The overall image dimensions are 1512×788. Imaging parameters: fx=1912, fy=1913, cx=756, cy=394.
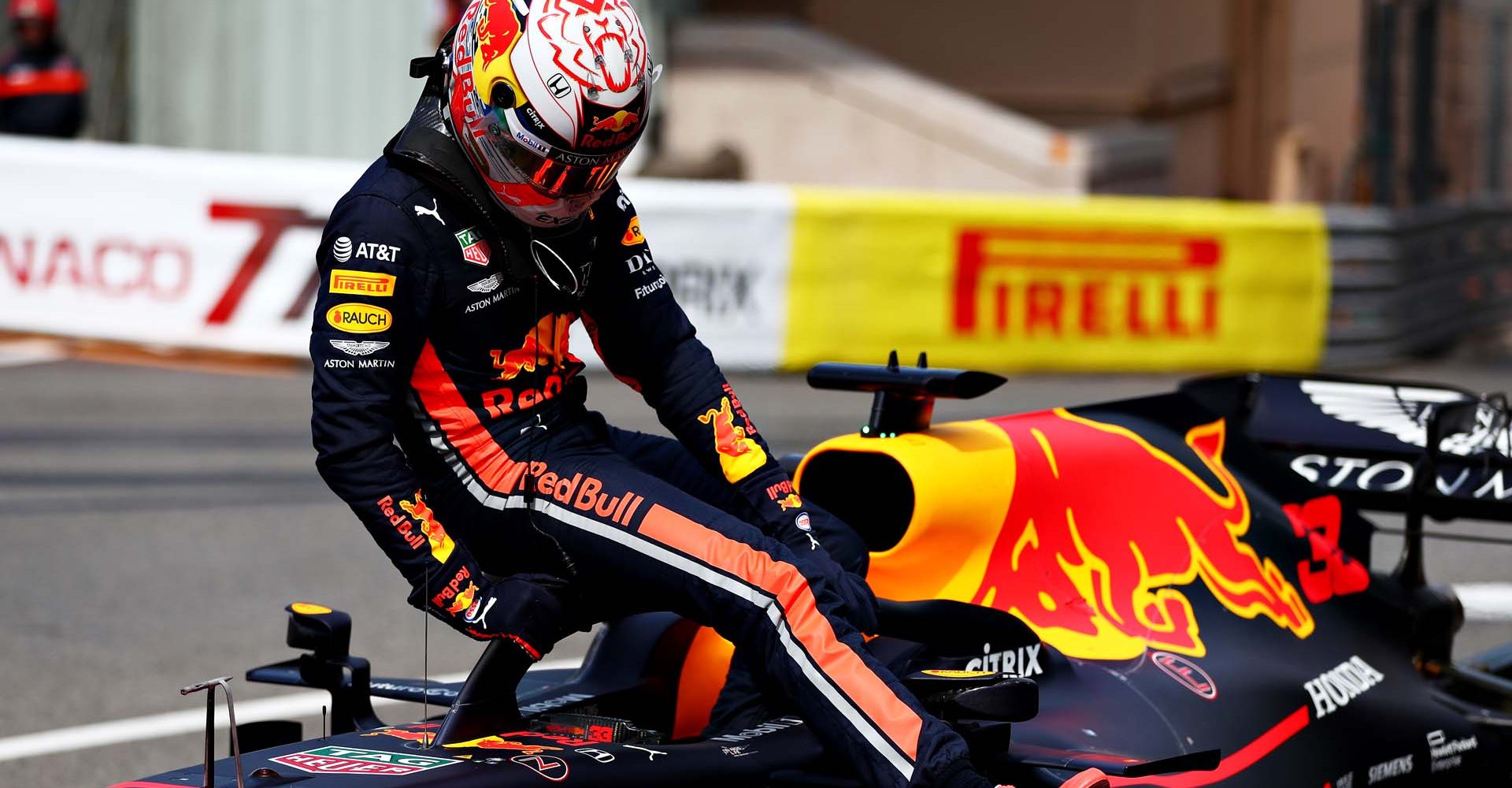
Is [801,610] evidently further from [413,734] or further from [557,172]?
[557,172]

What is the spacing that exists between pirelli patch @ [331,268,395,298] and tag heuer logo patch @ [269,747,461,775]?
85 cm

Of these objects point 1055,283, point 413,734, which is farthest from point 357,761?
point 1055,283

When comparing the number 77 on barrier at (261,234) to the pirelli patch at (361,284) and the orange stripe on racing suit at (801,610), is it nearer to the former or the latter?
the pirelli patch at (361,284)

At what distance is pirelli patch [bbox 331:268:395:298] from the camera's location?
3.60 metres

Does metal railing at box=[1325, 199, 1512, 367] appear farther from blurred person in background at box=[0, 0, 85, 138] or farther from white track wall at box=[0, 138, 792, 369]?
blurred person in background at box=[0, 0, 85, 138]

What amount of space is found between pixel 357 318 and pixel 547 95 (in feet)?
1.82

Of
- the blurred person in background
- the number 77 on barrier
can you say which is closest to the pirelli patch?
the number 77 on barrier

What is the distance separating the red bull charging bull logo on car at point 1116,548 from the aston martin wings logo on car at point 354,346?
5.20 ft

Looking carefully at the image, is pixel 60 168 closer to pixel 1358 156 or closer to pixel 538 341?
pixel 538 341

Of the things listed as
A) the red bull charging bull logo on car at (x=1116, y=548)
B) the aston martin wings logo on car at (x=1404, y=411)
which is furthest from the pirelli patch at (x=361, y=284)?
the aston martin wings logo on car at (x=1404, y=411)

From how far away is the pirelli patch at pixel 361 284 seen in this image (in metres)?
3.60

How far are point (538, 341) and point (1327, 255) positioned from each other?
38.1 ft

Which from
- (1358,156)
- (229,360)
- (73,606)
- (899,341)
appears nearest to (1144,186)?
(1358,156)

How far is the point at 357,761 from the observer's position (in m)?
3.47
